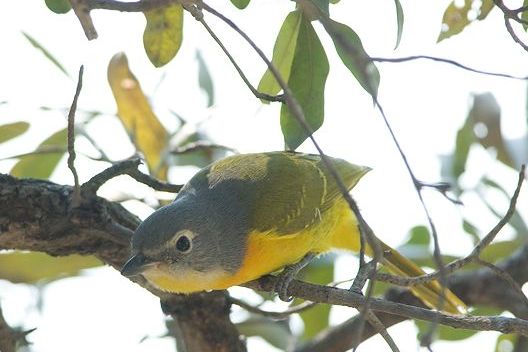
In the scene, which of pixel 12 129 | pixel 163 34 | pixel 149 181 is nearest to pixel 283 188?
pixel 149 181

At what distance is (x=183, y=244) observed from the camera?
3273 mm

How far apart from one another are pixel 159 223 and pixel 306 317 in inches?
58.4

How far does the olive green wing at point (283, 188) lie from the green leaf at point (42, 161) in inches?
28.6

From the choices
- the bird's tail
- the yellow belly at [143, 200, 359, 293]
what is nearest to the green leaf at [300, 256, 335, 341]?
the bird's tail

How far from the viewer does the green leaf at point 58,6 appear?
102 inches

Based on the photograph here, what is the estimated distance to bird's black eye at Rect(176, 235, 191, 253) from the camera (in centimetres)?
324

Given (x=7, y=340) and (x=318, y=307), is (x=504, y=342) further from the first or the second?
(x=7, y=340)

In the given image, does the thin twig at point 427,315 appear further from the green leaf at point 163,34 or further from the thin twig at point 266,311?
the green leaf at point 163,34

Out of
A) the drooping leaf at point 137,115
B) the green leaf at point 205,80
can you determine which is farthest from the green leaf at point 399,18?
the green leaf at point 205,80

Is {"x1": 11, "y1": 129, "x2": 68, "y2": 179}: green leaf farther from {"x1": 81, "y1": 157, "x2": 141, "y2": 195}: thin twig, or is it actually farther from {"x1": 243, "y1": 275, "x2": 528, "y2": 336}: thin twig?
{"x1": 243, "y1": 275, "x2": 528, "y2": 336}: thin twig

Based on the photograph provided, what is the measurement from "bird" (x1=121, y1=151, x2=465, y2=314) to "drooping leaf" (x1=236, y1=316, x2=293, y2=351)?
49 cm

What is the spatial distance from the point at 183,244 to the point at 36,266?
741 mm

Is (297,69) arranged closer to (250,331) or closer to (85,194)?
(85,194)

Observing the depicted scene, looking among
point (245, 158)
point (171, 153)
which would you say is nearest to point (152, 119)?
point (171, 153)
